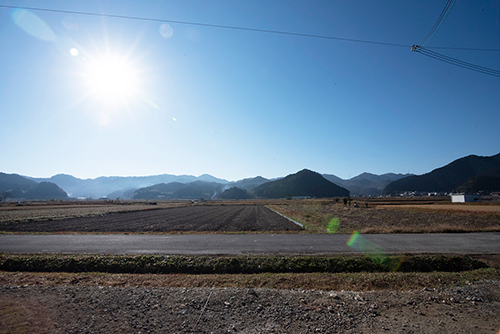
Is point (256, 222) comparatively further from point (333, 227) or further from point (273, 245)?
point (273, 245)

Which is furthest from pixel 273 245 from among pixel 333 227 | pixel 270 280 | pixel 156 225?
pixel 156 225

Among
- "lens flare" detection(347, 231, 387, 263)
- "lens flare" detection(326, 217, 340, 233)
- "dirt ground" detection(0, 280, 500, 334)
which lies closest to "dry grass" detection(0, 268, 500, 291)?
"dirt ground" detection(0, 280, 500, 334)

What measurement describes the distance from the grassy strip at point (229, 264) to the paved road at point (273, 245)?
1.28m

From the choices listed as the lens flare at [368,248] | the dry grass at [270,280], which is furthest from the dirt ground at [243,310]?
the lens flare at [368,248]

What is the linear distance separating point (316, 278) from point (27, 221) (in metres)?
34.8

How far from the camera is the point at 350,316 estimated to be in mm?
6039

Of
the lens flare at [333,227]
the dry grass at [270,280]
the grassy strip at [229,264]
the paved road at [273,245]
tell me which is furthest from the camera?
the lens flare at [333,227]

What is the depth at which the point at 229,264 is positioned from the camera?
10625 mm

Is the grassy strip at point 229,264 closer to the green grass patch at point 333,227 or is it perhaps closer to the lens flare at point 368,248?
the lens flare at point 368,248

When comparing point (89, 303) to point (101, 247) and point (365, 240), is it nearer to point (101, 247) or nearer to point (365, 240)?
point (101, 247)

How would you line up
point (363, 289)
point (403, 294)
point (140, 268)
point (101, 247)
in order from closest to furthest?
point (403, 294) < point (363, 289) < point (140, 268) < point (101, 247)

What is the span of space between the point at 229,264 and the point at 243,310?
174 inches

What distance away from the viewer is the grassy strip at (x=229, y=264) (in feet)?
34.0

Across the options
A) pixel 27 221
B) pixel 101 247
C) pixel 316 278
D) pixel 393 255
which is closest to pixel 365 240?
pixel 393 255
